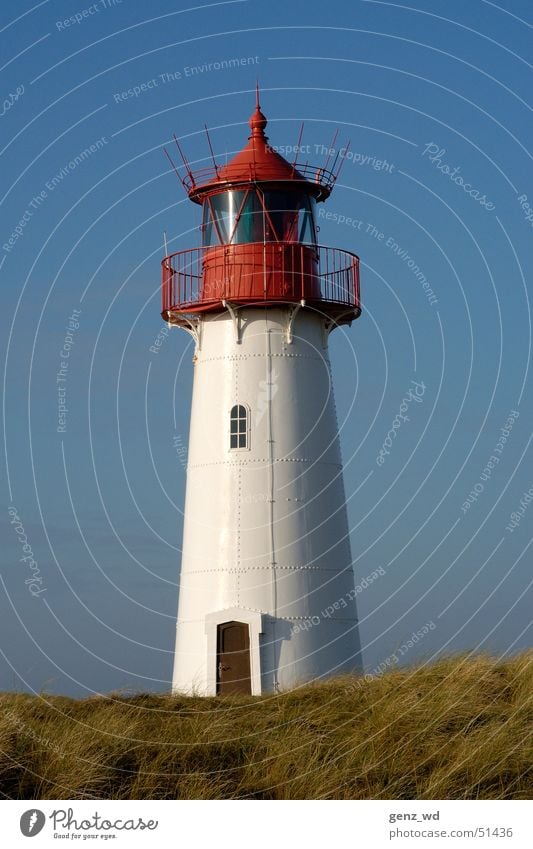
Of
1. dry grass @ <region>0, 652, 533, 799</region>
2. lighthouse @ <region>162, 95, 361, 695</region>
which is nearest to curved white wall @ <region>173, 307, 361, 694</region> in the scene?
lighthouse @ <region>162, 95, 361, 695</region>

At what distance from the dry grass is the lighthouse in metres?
7.76

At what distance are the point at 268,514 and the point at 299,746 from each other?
431 inches

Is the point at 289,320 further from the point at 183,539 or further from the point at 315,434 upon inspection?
the point at 183,539

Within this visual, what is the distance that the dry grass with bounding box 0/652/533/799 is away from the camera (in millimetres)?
18047

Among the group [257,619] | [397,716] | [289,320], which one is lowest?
[397,716]

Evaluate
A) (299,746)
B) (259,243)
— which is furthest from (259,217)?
(299,746)

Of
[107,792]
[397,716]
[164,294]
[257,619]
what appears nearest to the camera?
[107,792]

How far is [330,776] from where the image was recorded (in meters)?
18.3

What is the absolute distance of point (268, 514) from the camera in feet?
98.1

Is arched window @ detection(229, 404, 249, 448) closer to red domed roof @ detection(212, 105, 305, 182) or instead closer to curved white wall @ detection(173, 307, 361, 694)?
curved white wall @ detection(173, 307, 361, 694)

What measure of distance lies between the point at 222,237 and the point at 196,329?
213 centimetres

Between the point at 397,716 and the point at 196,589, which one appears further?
the point at 196,589
